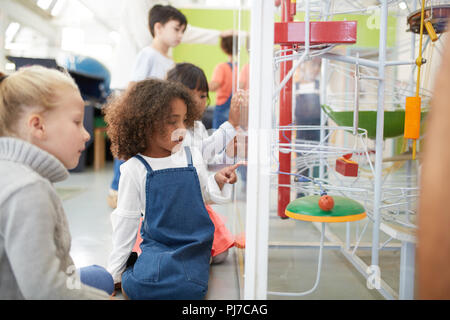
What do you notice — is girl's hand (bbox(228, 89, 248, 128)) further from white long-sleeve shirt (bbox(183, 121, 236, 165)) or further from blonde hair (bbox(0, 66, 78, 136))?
blonde hair (bbox(0, 66, 78, 136))

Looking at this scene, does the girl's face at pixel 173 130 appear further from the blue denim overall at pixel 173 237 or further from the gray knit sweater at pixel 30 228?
the gray knit sweater at pixel 30 228

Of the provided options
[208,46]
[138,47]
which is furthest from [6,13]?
[208,46]

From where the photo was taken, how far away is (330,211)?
824 mm

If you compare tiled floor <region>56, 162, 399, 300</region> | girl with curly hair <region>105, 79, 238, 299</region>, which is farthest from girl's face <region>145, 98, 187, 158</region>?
tiled floor <region>56, 162, 399, 300</region>

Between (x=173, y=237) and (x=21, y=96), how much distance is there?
1.47ft

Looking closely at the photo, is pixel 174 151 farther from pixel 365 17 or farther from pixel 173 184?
pixel 365 17

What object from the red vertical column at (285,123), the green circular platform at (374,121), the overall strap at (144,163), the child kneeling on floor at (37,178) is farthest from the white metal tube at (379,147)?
the child kneeling on floor at (37,178)

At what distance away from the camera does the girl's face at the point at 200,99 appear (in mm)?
798

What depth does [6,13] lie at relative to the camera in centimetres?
71

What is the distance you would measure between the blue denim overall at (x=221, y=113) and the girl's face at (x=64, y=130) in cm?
28

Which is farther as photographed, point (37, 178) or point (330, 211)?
point (330, 211)

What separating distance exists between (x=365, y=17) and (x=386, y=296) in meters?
0.86

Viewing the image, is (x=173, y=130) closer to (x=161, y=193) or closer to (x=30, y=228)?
(x=161, y=193)

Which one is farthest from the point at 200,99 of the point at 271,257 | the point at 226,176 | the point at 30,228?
the point at 271,257
